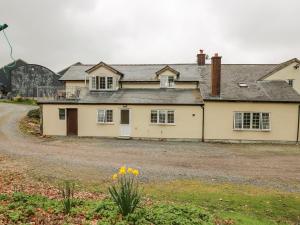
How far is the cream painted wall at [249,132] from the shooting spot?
84.8ft

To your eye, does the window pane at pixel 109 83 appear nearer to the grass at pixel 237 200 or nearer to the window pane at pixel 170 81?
the window pane at pixel 170 81

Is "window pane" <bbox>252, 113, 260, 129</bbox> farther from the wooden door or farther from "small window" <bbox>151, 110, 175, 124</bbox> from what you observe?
the wooden door

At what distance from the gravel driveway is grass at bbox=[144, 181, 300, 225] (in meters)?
1.37

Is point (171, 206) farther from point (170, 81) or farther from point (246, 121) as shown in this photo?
point (170, 81)

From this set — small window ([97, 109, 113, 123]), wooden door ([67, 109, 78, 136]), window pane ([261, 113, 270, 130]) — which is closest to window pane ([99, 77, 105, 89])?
small window ([97, 109, 113, 123])

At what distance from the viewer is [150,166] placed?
16.0 m

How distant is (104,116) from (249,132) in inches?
499

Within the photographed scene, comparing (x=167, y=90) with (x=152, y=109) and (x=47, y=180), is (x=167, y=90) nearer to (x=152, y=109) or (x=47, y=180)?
(x=152, y=109)

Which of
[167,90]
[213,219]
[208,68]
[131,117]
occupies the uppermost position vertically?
[208,68]

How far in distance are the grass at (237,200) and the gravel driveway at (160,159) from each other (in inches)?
53.8

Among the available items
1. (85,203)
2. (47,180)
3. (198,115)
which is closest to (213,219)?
(85,203)

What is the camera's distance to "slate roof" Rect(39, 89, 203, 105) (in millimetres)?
26938

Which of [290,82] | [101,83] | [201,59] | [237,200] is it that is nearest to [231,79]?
[290,82]

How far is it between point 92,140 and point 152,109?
5804mm
